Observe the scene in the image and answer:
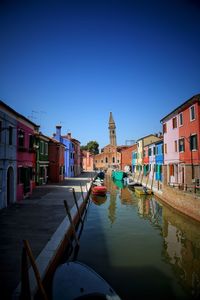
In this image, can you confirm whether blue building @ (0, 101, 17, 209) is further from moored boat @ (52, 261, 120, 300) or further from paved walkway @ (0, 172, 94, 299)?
moored boat @ (52, 261, 120, 300)

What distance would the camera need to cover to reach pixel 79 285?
5.75 metres

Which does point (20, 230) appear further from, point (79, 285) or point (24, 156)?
point (24, 156)

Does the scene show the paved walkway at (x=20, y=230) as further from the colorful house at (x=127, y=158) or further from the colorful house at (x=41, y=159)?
the colorful house at (x=127, y=158)

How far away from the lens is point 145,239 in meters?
12.4

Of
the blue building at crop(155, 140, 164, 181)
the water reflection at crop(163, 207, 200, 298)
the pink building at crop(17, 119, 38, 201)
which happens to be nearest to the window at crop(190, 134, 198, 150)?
the water reflection at crop(163, 207, 200, 298)

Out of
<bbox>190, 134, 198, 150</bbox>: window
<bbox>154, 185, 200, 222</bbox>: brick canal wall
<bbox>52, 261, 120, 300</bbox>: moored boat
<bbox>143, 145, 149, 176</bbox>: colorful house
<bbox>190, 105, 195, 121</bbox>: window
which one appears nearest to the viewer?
<bbox>52, 261, 120, 300</bbox>: moored boat

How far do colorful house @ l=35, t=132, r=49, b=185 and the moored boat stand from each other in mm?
19957

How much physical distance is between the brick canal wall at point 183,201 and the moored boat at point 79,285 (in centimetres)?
1071

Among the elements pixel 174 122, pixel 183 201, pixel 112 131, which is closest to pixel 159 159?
pixel 174 122

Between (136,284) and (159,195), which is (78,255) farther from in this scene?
(159,195)

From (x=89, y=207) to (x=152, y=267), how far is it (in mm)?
13152

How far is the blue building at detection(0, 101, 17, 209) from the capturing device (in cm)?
1411

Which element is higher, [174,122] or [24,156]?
[174,122]

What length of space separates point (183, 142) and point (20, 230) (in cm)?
1780
